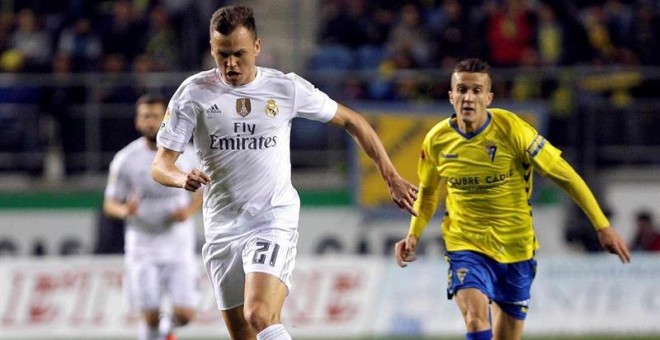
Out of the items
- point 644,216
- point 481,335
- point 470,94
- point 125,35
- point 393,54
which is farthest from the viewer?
point 125,35

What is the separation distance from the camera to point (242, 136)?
847cm

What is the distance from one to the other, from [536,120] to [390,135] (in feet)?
6.00

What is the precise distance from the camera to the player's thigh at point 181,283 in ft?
43.0

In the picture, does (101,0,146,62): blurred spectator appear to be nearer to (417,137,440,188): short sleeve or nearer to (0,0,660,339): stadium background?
(0,0,660,339): stadium background

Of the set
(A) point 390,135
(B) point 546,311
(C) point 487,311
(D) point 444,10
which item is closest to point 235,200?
(C) point 487,311

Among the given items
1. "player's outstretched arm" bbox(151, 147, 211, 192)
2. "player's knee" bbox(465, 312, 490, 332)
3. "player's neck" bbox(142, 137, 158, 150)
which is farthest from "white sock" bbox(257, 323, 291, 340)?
"player's neck" bbox(142, 137, 158, 150)

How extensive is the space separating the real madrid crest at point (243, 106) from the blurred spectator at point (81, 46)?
35.4ft

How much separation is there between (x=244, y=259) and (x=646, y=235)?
32.9 ft

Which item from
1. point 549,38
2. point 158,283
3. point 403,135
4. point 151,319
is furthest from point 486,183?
point 549,38

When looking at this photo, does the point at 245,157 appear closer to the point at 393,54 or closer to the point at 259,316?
the point at 259,316

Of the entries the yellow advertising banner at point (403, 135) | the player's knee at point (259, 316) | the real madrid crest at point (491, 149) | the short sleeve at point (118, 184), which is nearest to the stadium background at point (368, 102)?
the yellow advertising banner at point (403, 135)

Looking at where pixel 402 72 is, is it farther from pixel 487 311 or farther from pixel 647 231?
pixel 487 311

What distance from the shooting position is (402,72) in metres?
18.2

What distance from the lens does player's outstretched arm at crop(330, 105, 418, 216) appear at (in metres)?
8.24
